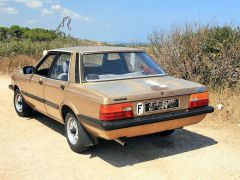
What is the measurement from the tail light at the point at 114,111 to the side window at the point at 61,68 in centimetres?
140

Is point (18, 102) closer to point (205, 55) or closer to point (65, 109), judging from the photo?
point (65, 109)

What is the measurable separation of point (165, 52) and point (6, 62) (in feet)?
30.8

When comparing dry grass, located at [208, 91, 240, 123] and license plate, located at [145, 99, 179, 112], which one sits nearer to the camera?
license plate, located at [145, 99, 179, 112]

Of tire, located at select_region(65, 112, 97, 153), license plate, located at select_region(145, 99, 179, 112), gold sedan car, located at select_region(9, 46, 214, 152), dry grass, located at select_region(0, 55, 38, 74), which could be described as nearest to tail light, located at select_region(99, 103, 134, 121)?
gold sedan car, located at select_region(9, 46, 214, 152)

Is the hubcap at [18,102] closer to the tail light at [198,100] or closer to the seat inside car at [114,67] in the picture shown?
the seat inside car at [114,67]

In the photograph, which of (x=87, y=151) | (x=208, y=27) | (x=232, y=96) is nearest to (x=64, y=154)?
(x=87, y=151)

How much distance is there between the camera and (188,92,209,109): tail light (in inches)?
220

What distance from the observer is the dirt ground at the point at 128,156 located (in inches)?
199

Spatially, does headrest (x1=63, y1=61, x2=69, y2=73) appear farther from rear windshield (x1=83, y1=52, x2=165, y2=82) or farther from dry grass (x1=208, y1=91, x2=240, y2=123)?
dry grass (x1=208, y1=91, x2=240, y2=123)

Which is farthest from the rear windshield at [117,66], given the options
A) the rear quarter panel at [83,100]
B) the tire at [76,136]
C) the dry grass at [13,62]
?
the dry grass at [13,62]

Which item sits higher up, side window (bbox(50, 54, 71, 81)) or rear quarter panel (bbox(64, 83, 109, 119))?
side window (bbox(50, 54, 71, 81))

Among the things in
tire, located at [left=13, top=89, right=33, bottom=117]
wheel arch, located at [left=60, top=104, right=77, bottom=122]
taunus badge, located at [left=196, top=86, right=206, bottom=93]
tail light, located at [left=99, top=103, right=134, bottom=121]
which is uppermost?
taunus badge, located at [left=196, top=86, right=206, bottom=93]

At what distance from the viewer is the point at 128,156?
5.73 m

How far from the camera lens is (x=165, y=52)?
36.2 feet
